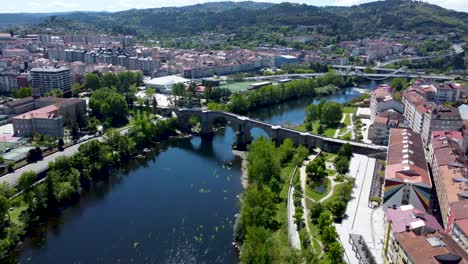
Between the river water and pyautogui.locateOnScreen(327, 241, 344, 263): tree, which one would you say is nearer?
pyautogui.locateOnScreen(327, 241, 344, 263): tree

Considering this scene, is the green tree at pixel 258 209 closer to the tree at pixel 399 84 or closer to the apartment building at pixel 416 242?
the apartment building at pixel 416 242

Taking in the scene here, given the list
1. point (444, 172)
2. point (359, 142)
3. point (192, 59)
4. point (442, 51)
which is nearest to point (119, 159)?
point (359, 142)

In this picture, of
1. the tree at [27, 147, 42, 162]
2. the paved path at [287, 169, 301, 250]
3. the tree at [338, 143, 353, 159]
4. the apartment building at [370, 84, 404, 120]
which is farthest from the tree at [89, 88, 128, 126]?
the apartment building at [370, 84, 404, 120]

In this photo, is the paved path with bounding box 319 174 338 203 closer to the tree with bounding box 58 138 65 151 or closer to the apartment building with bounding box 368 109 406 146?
the apartment building with bounding box 368 109 406 146

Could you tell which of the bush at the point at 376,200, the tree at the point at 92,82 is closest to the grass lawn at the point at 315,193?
the bush at the point at 376,200

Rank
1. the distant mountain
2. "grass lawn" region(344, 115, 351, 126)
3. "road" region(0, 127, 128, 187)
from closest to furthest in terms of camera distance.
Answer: "road" region(0, 127, 128, 187), "grass lawn" region(344, 115, 351, 126), the distant mountain

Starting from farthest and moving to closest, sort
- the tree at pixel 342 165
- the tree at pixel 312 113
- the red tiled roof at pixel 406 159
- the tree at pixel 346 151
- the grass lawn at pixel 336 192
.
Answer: the tree at pixel 312 113 → the tree at pixel 346 151 → the tree at pixel 342 165 → the grass lawn at pixel 336 192 → the red tiled roof at pixel 406 159
